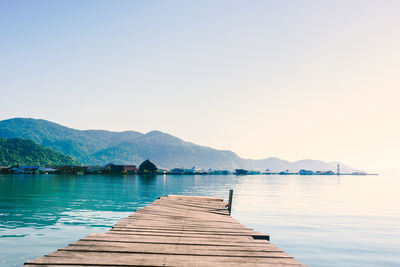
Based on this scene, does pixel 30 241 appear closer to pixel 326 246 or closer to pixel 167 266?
pixel 167 266

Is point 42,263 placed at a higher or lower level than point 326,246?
higher

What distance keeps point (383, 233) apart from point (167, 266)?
2466cm

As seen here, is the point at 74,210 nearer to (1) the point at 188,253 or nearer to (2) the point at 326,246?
(2) the point at 326,246

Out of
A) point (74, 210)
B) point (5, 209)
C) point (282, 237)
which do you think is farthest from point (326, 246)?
point (5, 209)

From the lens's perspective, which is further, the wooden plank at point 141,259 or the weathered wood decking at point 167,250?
the weathered wood decking at point 167,250

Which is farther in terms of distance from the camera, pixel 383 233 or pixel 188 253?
pixel 383 233

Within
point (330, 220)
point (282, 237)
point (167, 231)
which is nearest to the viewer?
point (167, 231)

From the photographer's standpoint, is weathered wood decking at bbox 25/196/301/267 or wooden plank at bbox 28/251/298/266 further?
weathered wood decking at bbox 25/196/301/267

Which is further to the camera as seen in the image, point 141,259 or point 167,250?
point 167,250

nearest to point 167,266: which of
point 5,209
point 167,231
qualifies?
point 167,231

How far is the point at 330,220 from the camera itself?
1204 inches

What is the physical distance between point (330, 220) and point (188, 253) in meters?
27.3

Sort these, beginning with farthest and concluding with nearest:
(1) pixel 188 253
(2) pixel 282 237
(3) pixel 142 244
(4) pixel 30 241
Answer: (2) pixel 282 237 < (4) pixel 30 241 < (3) pixel 142 244 < (1) pixel 188 253

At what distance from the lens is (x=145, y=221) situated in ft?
40.9
